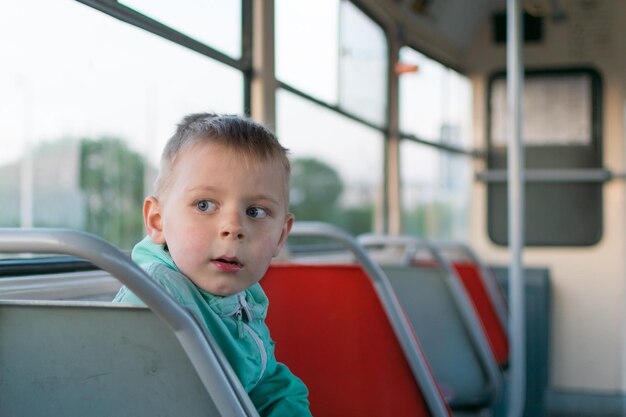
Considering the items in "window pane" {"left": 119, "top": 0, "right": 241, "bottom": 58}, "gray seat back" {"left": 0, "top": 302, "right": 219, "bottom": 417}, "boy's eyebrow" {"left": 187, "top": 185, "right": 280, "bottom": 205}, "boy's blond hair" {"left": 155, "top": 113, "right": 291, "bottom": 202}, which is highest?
"window pane" {"left": 119, "top": 0, "right": 241, "bottom": 58}

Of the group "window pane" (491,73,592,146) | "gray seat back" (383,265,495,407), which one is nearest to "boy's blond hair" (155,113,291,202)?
"gray seat back" (383,265,495,407)

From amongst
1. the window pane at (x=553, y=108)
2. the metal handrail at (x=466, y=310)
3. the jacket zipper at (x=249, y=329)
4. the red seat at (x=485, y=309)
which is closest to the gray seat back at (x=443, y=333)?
the metal handrail at (x=466, y=310)

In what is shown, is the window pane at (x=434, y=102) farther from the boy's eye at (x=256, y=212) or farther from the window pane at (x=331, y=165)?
the boy's eye at (x=256, y=212)

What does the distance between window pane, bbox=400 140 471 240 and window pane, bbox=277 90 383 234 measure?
0.27m

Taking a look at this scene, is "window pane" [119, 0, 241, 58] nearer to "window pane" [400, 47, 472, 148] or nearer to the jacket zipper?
the jacket zipper

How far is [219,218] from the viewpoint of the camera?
3.80ft

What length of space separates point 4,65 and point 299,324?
2.78ft

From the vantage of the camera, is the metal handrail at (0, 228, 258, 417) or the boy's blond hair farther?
the boy's blond hair

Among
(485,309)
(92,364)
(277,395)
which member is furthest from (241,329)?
(485,309)

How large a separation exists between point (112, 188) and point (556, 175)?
3406 millimetres

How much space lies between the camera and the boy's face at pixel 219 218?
115 cm

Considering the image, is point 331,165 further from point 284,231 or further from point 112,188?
point 284,231

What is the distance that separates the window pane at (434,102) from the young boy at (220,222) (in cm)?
293

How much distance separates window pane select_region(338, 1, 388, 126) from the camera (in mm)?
3377
